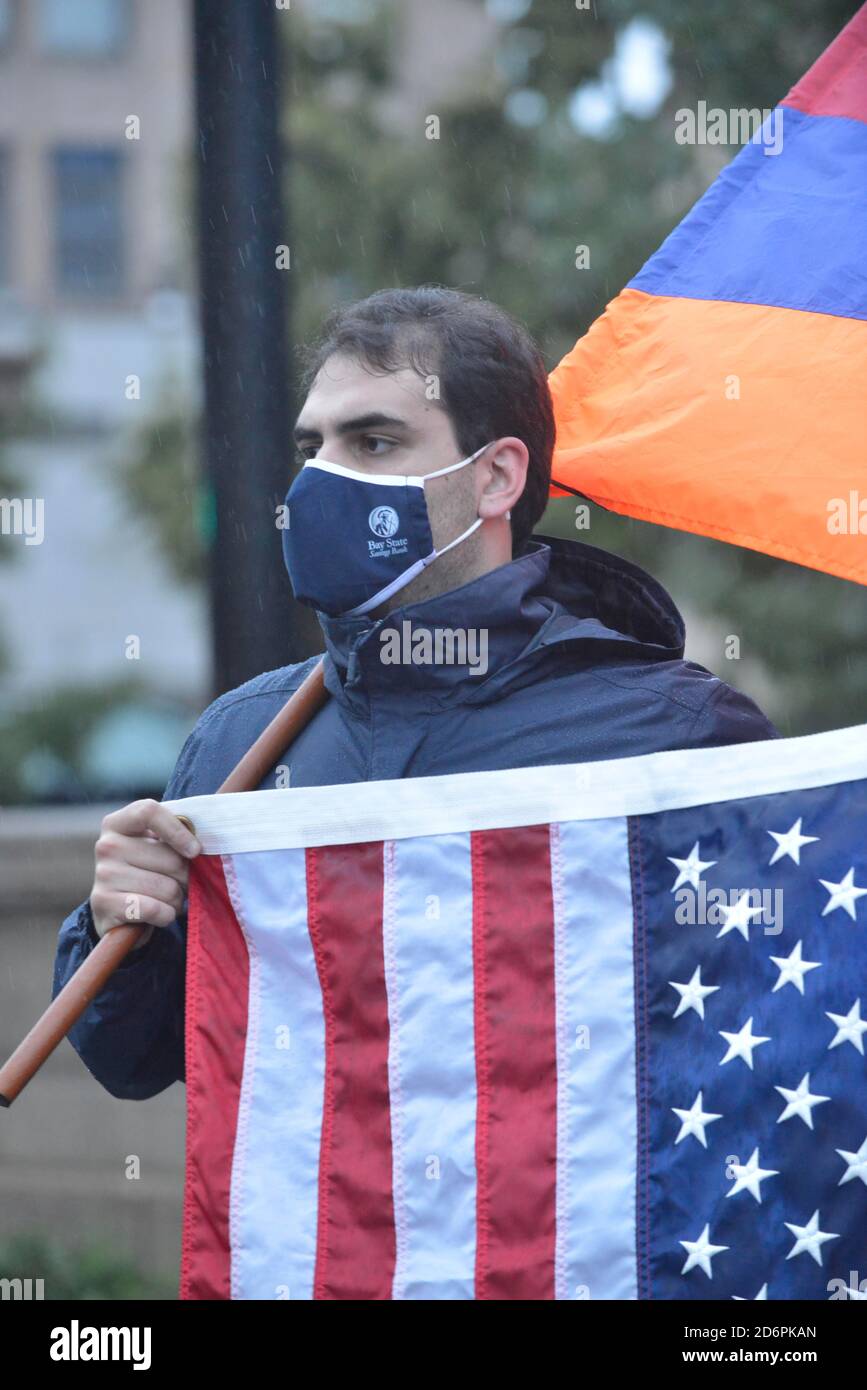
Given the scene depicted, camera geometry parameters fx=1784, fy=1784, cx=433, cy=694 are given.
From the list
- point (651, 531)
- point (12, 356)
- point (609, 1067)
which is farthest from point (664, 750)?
point (12, 356)

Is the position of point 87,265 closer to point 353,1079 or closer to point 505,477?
point 505,477

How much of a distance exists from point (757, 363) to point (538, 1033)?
1.38m

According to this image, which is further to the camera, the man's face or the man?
the man's face

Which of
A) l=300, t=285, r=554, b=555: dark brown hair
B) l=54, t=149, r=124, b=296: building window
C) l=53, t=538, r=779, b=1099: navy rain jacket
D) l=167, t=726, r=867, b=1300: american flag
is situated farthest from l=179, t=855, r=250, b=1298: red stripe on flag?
l=54, t=149, r=124, b=296: building window

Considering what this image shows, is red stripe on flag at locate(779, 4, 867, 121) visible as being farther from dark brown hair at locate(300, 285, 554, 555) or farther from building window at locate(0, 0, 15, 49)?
building window at locate(0, 0, 15, 49)

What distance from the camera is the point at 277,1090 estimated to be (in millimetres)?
3127

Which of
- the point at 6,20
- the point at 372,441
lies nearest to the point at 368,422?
the point at 372,441

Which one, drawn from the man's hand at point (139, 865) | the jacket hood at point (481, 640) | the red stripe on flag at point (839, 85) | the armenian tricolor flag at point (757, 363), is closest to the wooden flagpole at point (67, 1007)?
the man's hand at point (139, 865)

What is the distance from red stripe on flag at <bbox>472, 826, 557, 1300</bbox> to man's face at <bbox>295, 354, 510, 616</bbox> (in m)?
0.57

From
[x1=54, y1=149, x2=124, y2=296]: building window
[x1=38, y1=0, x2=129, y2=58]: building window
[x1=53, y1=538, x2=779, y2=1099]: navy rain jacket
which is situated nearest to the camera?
[x1=53, y1=538, x2=779, y2=1099]: navy rain jacket

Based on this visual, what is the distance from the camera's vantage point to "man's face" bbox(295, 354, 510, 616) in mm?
3355

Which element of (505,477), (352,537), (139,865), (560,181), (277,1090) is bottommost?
(277,1090)

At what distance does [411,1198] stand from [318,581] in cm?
113

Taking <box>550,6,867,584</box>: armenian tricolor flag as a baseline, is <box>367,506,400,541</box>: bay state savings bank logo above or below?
below
